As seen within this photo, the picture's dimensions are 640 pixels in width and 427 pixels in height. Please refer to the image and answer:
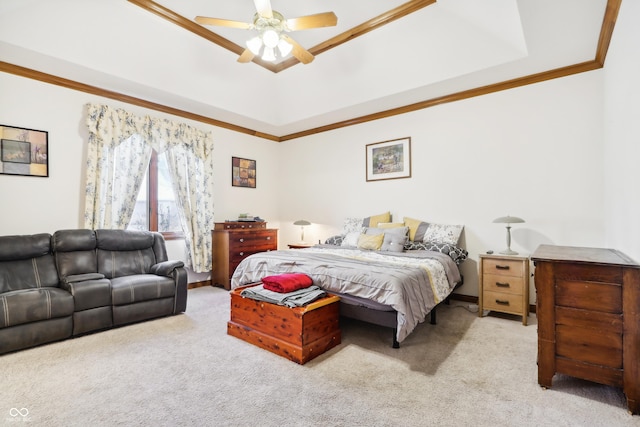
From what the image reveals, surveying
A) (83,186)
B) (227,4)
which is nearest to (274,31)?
(227,4)

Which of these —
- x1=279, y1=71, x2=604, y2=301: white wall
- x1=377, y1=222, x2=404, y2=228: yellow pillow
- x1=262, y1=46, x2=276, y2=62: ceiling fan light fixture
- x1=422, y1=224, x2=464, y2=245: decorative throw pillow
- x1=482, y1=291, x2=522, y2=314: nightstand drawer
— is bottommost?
x1=482, y1=291, x2=522, y2=314: nightstand drawer

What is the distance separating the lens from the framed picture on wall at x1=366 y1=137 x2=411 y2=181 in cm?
463

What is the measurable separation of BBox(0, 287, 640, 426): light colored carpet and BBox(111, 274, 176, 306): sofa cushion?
0.36m

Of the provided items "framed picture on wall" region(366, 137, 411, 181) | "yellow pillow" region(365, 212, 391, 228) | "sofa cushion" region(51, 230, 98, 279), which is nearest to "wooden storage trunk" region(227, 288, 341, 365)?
"sofa cushion" region(51, 230, 98, 279)

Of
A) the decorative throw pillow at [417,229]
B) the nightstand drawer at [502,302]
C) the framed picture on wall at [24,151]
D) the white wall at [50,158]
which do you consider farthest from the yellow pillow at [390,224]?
the framed picture on wall at [24,151]

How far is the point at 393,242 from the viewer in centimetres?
388

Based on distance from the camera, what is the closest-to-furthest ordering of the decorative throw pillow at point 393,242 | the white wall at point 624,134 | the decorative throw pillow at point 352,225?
the white wall at point 624,134
the decorative throw pillow at point 393,242
the decorative throw pillow at point 352,225

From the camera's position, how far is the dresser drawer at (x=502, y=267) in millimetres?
3277

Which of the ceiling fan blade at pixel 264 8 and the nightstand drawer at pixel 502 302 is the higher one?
the ceiling fan blade at pixel 264 8

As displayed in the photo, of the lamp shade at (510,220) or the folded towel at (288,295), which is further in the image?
the lamp shade at (510,220)

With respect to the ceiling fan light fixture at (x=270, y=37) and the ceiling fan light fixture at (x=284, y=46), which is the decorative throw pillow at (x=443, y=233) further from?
the ceiling fan light fixture at (x=270, y=37)

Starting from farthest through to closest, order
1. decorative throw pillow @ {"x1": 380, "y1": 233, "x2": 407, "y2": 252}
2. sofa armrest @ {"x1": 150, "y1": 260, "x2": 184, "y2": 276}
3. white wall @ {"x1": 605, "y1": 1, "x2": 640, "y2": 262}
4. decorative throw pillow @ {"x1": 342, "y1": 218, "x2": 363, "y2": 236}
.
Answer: decorative throw pillow @ {"x1": 342, "y1": 218, "x2": 363, "y2": 236} → decorative throw pillow @ {"x1": 380, "y1": 233, "x2": 407, "y2": 252} → sofa armrest @ {"x1": 150, "y1": 260, "x2": 184, "y2": 276} → white wall @ {"x1": 605, "y1": 1, "x2": 640, "y2": 262}

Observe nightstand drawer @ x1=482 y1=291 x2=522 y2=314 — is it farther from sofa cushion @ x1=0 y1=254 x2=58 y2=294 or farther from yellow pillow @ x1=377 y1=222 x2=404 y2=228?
sofa cushion @ x1=0 y1=254 x2=58 y2=294

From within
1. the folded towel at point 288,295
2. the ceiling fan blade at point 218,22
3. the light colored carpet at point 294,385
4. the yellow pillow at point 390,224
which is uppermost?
the ceiling fan blade at point 218,22
